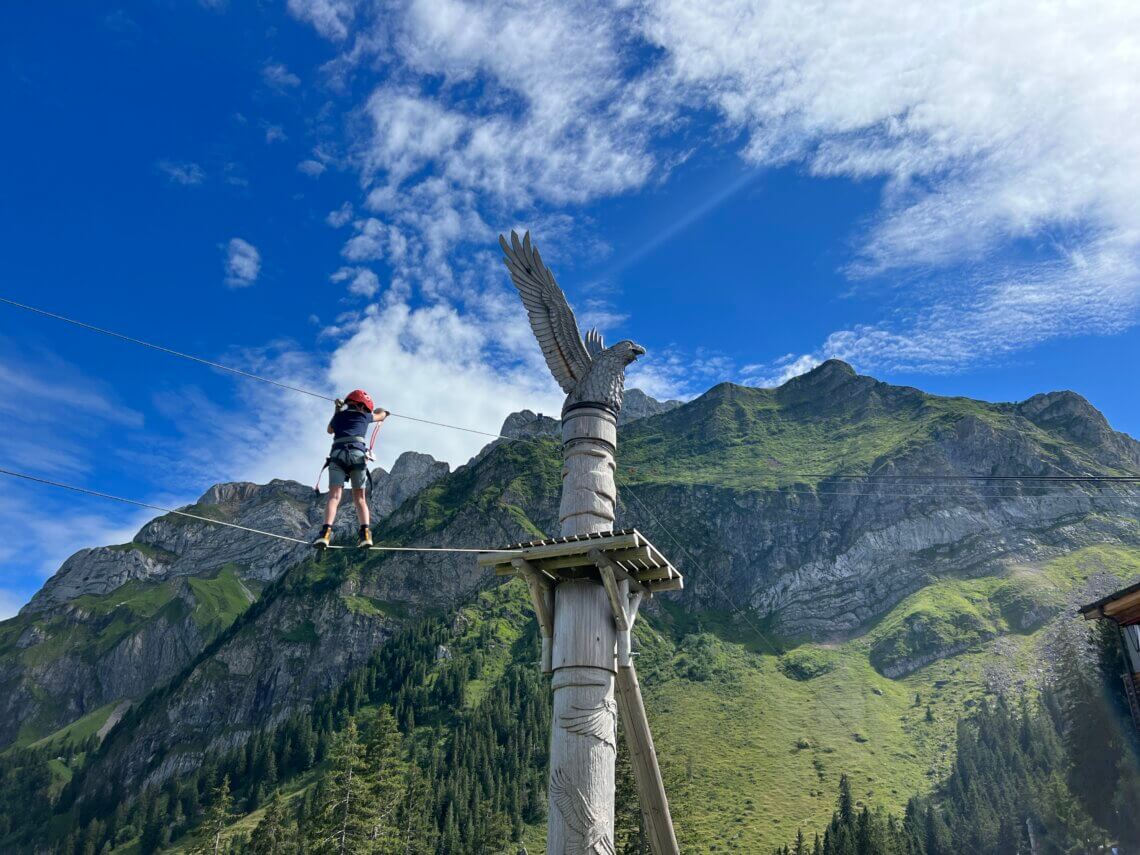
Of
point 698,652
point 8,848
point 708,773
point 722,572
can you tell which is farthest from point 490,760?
point 8,848

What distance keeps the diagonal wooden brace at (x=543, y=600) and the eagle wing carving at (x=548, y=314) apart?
3.76 meters

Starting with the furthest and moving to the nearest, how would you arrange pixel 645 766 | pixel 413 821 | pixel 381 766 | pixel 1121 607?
pixel 413 821
pixel 381 766
pixel 1121 607
pixel 645 766

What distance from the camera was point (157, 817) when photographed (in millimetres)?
131375

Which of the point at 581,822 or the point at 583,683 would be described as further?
the point at 583,683

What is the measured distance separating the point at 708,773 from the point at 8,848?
144m

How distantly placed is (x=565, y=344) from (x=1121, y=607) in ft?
55.0

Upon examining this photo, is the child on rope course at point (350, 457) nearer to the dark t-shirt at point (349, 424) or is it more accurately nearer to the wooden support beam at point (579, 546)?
the dark t-shirt at point (349, 424)

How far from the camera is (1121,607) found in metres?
21.1

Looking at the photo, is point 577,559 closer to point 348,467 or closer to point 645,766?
point 645,766

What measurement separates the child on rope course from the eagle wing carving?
492 cm

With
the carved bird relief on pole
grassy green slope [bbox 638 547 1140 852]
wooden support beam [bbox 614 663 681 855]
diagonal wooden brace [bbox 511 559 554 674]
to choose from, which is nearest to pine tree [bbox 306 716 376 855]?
grassy green slope [bbox 638 547 1140 852]

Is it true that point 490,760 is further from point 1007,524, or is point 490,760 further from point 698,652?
point 1007,524

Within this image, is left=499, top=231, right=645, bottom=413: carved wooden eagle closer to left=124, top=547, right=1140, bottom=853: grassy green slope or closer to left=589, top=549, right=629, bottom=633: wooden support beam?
left=589, top=549, right=629, bottom=633: wooden support beam

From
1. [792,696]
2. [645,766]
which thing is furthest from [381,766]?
[792,696]
